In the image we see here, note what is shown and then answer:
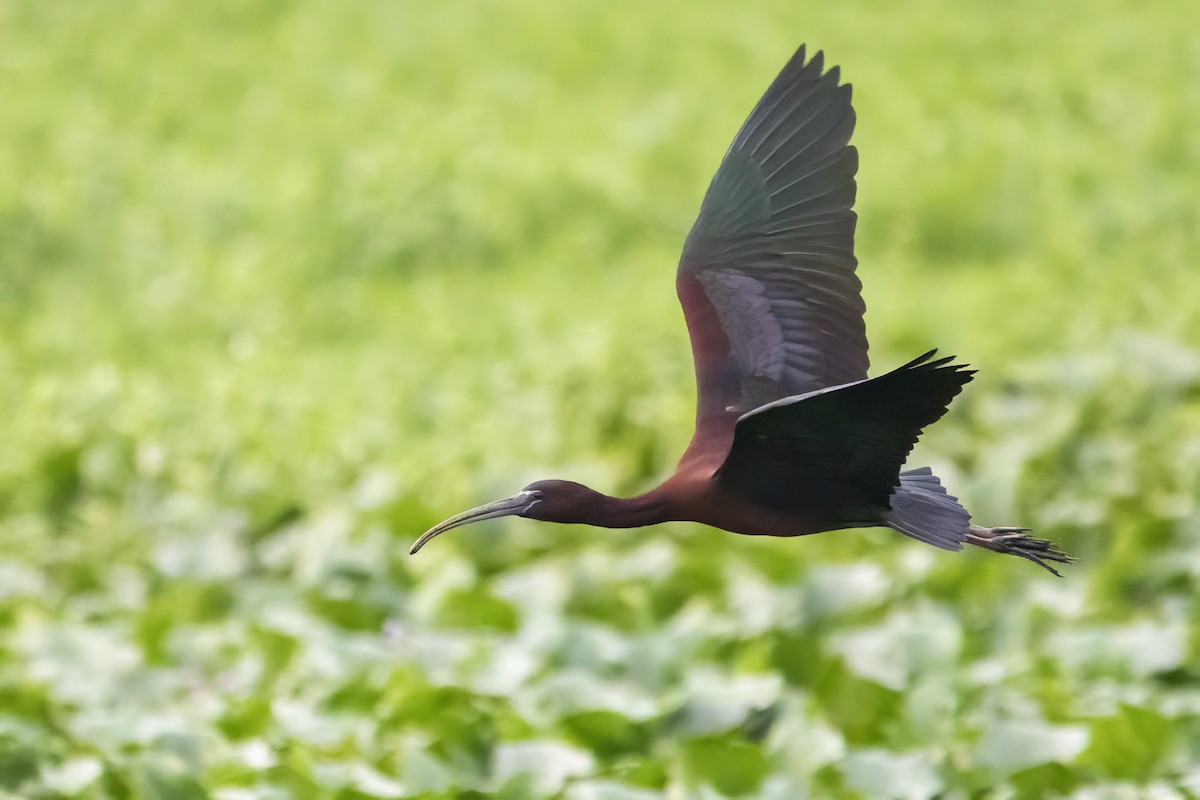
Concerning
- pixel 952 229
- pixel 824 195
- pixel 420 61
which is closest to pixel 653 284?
pixel 952 229

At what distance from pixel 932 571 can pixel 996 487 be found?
0.72 metres

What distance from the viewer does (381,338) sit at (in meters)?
9.08

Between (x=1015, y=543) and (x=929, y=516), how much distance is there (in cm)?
17

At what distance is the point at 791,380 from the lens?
5.31 ft

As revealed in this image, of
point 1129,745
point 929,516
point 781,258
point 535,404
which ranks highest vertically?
point 535,404

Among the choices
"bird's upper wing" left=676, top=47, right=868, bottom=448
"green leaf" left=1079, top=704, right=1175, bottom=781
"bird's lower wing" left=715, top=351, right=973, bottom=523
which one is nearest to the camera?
"bird's lower wing" left=715, top=351, right=973, bottom=523

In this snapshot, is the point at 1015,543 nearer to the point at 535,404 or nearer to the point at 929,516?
the point at 929,516

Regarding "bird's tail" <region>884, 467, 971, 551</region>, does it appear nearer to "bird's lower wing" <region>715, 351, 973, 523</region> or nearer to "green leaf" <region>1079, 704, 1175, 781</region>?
"bird's lower wing" <region>715, 351, 973, 523</region>

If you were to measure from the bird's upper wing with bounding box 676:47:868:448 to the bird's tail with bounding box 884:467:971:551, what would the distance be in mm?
183

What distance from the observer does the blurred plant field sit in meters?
4.98

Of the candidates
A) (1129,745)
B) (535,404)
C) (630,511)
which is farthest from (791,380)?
(535,404)

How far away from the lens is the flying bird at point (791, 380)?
1.34 metres

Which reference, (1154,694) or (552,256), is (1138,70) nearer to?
(552,256)

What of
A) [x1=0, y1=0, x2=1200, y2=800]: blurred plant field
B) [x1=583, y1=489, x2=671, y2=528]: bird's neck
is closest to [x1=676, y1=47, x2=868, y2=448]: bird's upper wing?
[x1=583, y1=489, x2=671, y2=528]: bird's neck
